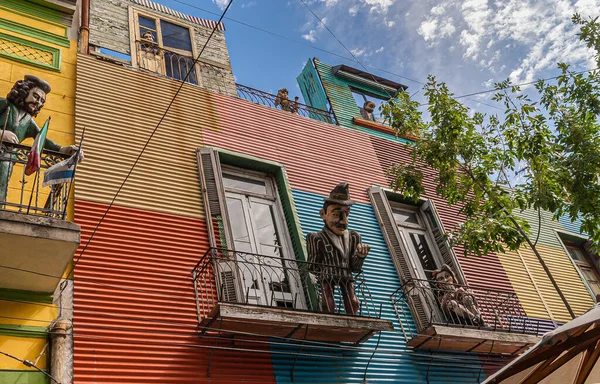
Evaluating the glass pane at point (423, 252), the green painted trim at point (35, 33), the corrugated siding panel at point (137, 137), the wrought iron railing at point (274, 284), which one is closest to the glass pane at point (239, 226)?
the wrought iron railing at point (274, 284)

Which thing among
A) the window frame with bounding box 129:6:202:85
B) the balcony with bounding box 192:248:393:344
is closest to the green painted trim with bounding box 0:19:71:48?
the window frame with bounding box 129:6:202:85

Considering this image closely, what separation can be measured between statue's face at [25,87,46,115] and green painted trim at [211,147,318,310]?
286cm

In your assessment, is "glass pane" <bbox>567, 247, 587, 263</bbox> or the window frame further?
"glass pane" <bbox>567, 247, 587, 263</bbox>

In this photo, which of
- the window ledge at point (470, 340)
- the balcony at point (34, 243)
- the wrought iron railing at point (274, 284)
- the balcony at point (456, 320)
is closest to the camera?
the balcony at point (34, 243)

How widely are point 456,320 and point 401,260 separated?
4.14ft

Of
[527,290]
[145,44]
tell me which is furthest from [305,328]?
[145,44]

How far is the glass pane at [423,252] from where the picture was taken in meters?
10.1

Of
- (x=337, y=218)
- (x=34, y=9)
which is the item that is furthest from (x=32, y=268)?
(x=34, y=9)

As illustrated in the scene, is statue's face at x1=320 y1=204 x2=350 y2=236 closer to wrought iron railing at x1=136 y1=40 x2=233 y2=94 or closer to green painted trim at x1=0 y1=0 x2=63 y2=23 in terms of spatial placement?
wrought iron railing at x1=136 y1=40 x2=233 y2=94

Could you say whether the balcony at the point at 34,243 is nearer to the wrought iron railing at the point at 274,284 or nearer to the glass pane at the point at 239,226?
the wrought iron railing at the point at 274,284

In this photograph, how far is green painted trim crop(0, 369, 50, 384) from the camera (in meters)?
5.31

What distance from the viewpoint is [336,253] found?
26.0 feet

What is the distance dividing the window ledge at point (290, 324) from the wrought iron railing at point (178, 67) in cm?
538

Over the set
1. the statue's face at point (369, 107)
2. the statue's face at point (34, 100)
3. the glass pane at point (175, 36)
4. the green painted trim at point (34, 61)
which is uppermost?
the glass pane at point (175, 36)
